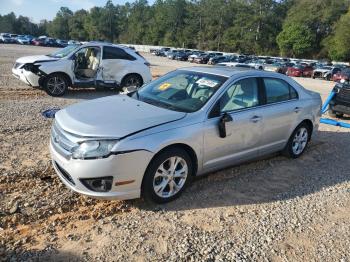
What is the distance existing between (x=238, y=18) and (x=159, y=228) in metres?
103

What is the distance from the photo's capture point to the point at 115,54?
1250 cm

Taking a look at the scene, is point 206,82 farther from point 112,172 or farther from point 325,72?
point 325,72

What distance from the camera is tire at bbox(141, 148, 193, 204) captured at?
4.38 meters

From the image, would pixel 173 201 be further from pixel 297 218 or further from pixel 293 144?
pixel 293 144

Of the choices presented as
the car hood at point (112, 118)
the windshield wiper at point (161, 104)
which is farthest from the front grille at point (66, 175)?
the windshield wiper at point (161, 104)

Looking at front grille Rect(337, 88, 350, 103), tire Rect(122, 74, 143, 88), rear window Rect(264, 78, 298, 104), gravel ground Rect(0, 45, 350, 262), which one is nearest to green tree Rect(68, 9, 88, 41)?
tire Rect(122, 74, 143, 88)

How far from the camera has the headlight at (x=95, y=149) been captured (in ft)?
13.4

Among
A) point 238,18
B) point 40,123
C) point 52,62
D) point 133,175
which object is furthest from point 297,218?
point 238,18

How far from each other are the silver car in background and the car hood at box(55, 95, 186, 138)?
0.01m

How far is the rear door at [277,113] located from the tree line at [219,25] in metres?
77.1

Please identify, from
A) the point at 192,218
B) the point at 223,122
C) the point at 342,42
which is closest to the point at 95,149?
the point at 192,218

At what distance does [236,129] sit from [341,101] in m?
6.93

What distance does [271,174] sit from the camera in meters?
5.94

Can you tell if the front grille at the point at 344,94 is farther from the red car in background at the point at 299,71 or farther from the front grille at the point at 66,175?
the red car in background at the point at 299,71
